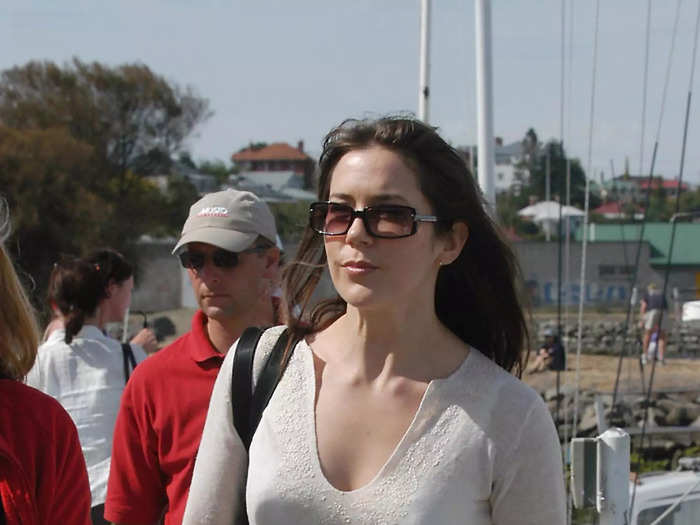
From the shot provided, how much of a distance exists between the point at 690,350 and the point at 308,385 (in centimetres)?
2860

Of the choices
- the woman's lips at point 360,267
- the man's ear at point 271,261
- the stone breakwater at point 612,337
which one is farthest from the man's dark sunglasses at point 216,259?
the stone breakwater at point 612,337

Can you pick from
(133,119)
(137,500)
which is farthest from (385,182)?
(133,119)

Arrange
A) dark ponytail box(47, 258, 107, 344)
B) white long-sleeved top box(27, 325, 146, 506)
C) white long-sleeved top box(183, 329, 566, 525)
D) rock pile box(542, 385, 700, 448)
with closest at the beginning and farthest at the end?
white long-sleeved top box(183, 329, 566, 525) → white long-sleeved top box(27, 325, 146, 506) → dark ponytail box(47, 258, 107, 344) → rock pile box(542, 385, 700, 448)

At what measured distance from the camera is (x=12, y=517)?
7.66 ft

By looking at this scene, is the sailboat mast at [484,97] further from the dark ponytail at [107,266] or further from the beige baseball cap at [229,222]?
the beige baseball cap at [229,222]

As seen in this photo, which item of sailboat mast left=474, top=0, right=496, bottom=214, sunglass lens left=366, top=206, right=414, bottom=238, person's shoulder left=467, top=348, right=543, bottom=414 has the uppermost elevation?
sailboat mast left=474, top=0, right=496, bottom=214

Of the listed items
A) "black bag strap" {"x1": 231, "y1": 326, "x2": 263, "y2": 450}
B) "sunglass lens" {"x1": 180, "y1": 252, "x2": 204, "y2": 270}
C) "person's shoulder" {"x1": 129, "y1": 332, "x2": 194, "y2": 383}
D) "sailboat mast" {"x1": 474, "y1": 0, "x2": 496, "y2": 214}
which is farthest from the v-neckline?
"sailboat mast" {"x1": 474, "y1": 0, "x2": 496, "y2": 214}

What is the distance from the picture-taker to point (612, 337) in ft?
113

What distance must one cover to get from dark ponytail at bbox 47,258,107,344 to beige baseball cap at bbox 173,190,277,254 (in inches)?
50.7

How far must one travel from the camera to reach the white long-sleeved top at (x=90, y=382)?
15.3 ft

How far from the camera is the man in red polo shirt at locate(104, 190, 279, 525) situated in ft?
11.0

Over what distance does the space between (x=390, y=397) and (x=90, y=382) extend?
8.36 ft

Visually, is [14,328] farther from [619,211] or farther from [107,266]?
[619,211]

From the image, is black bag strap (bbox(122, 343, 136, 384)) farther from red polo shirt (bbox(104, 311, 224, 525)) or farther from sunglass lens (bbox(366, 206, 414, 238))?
sunglass lens (bbox(366, 206, 414, 238))
